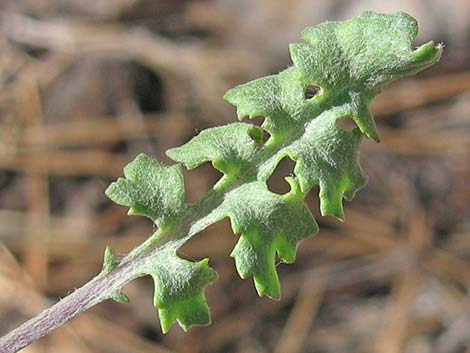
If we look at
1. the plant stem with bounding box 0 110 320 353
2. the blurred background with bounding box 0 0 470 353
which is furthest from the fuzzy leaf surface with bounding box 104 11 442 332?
the blurred background with bounding box 0 0 470 353

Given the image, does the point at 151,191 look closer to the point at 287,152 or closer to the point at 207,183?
the point at 287,152

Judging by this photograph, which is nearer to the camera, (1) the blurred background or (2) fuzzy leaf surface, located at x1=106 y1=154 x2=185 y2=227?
(2) fuzzy leaf surface, located at x1=106 y1=154 x2=185 y2=227

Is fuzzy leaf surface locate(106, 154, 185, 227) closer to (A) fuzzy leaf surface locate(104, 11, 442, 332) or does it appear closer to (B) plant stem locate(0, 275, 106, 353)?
(A) fuzzy leaf surface locate(104, 11, 442, 332)

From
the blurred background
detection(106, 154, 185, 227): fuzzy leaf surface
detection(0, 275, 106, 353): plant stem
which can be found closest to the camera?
detection(0, 275, 106, 353): plant stem

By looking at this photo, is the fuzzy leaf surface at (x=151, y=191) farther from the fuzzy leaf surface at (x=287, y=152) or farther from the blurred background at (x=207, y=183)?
the blurred background at (x=207, y=183)

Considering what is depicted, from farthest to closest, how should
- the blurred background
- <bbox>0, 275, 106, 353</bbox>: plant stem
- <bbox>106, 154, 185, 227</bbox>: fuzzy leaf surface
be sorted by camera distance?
the blurred background, <bbox>106, 154, 185, 227</bbox>: fuzzy leaf surface, <bbox>0, 275, 106, 353</bbox>: plant stem

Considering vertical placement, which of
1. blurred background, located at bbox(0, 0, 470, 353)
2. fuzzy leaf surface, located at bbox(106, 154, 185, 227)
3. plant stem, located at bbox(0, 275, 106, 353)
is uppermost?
fuzzy leaf surface, located at bbox(106, 154, 185, 227)

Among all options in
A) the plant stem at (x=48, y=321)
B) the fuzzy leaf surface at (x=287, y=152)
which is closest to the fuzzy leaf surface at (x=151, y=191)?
the fuzzy leaf surface at (x=287, y=152)

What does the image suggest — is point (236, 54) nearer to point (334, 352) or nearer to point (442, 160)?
point (442, 160)

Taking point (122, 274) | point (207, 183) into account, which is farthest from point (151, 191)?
point (207, 183)
